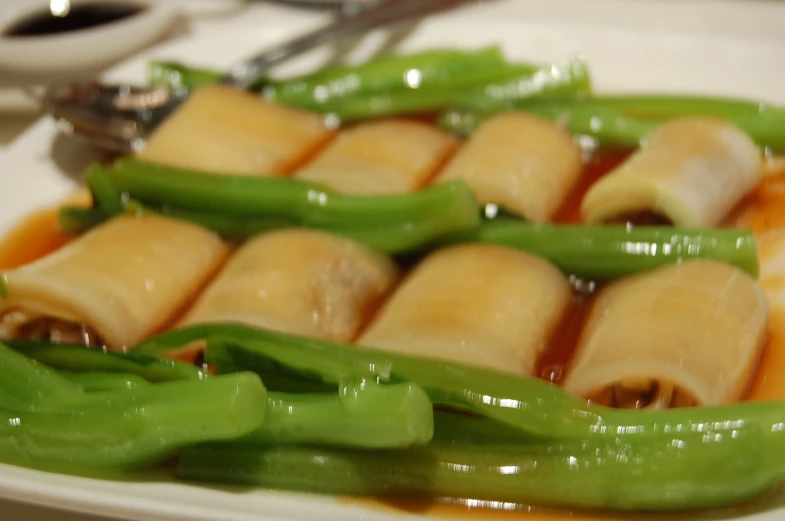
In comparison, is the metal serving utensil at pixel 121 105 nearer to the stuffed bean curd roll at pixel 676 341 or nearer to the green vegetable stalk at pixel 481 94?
the green vegetable stalk at pixel 481 94

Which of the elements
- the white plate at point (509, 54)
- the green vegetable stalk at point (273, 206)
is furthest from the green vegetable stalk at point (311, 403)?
the green vegetable stalk at point (273, 206)

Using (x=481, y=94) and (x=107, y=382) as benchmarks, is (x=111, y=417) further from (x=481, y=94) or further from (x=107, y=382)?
(x=481, y=94)

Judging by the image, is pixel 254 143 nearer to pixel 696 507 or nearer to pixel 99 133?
pixel 99 133

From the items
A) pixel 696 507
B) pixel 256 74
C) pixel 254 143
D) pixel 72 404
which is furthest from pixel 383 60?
pixel 696 507

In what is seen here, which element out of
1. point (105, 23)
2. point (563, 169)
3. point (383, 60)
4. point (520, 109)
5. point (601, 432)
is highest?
point (105, 23)

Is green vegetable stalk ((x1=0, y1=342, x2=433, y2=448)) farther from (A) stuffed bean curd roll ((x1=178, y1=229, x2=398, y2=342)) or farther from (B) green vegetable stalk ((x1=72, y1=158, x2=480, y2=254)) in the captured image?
(B) green vegetable stalk ((x1=72, y1=158, x2=480, y2=254))
